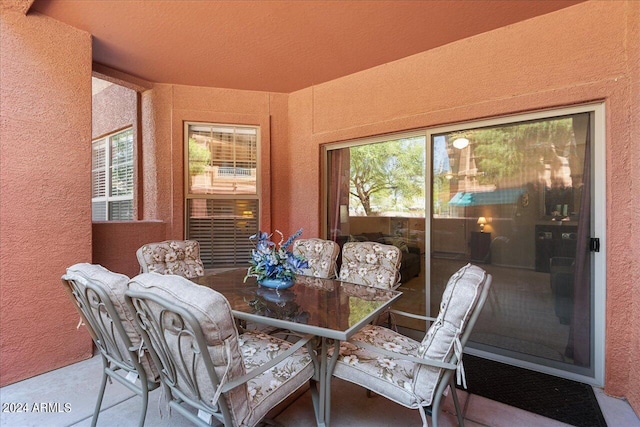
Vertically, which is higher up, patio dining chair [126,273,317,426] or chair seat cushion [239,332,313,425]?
patio dining chair [126,273,317,426]

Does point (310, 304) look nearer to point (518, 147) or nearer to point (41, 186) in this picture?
point (518, 147)

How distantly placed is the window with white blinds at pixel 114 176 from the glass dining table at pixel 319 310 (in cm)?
265

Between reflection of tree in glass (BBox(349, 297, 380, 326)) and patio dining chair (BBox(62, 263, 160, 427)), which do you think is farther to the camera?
reflection of tree in glass (BBox(349, 297, 380, 326))

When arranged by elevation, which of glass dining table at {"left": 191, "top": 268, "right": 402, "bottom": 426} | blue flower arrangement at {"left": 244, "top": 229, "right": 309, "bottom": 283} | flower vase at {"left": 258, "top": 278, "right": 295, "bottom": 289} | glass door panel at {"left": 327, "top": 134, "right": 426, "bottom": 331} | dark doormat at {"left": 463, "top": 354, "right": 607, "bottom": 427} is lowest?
dark doormat at {"left": 463, "top": 354, "right": 607, "bottom": 427}

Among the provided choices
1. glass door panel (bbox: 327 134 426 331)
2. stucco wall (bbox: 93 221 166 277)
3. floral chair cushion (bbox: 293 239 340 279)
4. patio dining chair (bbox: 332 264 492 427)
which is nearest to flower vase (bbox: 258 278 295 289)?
floral chair cushion (bbox: 293 239 340 279)

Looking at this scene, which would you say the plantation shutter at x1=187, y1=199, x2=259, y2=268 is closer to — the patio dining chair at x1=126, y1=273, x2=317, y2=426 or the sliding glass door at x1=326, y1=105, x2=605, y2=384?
the sliding glass door at x1=326, y1=105, x2=605, y2=384

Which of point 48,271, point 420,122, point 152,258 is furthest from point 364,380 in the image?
point 48,271

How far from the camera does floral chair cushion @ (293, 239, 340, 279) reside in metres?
3.01

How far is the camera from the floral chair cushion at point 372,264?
105 inches

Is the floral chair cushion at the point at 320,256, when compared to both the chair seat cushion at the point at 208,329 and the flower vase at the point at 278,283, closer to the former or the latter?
the flower vase at the point at 278,283

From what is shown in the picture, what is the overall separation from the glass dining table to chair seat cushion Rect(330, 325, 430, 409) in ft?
0.34

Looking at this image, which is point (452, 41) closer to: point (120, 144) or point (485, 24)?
point (485, 24)

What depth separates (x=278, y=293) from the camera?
2.27 meters

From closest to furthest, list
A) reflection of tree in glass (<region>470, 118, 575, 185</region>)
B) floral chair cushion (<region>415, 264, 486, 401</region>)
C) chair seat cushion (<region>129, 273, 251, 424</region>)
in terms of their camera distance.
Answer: chair seat cushion (<region>129, 273, 251, 424</region>) → floral chair cushion (<region>415, 264, 486, 401</region>) → reflection of tree in glass (<region>470, 118, 575, 185</region>)
